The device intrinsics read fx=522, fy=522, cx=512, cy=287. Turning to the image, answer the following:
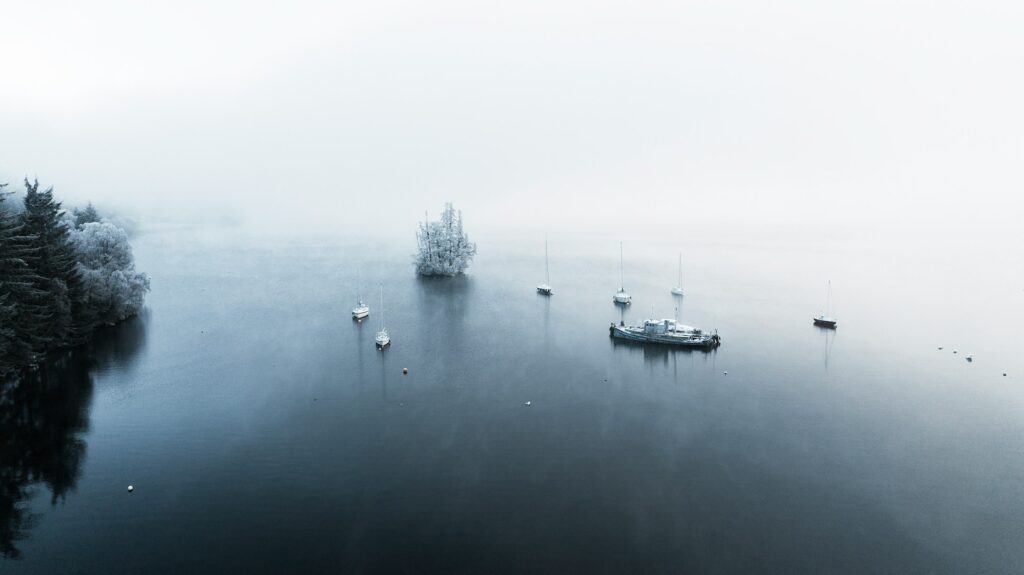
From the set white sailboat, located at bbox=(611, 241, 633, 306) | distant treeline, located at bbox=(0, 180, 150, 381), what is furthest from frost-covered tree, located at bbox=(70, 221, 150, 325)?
white sailboat, located at bbox=(611, 241, 633, 306)

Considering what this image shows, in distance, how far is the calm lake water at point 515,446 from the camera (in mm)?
25312

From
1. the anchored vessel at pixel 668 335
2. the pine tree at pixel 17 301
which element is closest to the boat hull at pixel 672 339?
the anchored vessel at pixel 668 335

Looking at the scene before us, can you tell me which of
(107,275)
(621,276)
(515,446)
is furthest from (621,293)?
(107,275)

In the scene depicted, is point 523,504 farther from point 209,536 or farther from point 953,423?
point 953,423

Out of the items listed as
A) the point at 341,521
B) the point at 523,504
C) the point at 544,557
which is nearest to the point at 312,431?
the point at 341,521

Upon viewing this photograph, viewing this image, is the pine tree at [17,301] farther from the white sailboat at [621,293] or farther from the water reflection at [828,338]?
the water reflection at [828,338]

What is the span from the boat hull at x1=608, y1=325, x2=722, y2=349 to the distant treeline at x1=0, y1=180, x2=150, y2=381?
179 feet

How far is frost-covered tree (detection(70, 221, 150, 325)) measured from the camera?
179 ft

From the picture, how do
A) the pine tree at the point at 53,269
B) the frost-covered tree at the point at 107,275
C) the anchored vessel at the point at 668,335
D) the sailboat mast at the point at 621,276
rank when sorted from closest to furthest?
1. the pine tree at the point at 53,269
2. the frost-covered tree at the point at 107,275
3. the anchored vessel at the point at 668,335
4. the sailboat mast at the point at 621,276

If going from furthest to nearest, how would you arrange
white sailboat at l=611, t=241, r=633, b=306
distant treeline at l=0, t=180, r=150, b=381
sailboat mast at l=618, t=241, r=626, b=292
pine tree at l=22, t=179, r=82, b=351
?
sailboat mast at l=618, t=241, r=626, b=292
white sailboat at l=611, t=241, r=633, b=306
pine tree at l=22, t=179, r=82, b=351
distant treeline at l=0, t=180, r=150, b=381

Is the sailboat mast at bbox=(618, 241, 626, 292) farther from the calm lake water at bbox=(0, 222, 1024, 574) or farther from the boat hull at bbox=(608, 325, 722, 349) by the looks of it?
the boat hull at bbox=(608, 325, 722, 349)

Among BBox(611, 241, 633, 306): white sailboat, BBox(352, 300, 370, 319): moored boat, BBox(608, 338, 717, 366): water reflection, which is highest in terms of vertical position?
BBox(611, 241, 633, 306): white sailboat

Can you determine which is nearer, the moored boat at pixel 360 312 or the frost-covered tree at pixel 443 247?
the moored boat at pixel 360 312

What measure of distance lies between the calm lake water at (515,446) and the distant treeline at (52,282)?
3543 mm
